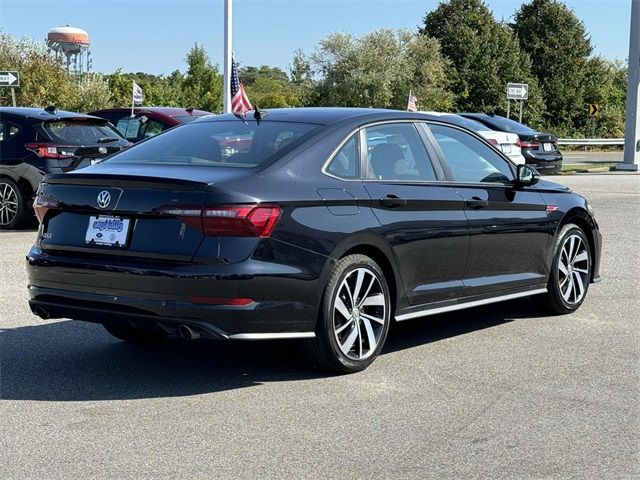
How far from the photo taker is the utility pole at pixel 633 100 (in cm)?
3000

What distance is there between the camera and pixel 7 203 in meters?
13.6

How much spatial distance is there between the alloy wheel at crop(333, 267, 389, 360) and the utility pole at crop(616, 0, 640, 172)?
25869 millimetres

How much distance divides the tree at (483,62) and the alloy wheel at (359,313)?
56.4 m

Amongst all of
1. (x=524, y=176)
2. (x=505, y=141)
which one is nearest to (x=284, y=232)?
(x=524, y=176)

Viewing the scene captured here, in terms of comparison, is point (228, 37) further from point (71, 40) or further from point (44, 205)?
point (71, 40)

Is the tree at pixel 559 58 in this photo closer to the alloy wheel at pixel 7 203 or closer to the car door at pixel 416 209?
the alloy wheel at pixel 7 203

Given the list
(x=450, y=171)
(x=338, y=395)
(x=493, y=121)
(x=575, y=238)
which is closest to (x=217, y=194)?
(x=338, y=395)

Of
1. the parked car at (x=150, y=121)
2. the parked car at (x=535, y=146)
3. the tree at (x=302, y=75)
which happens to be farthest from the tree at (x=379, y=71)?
the parked car at (x=150, y=121)

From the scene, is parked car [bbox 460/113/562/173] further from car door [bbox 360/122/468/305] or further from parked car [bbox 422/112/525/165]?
car door [bbox 360/122/468/305]

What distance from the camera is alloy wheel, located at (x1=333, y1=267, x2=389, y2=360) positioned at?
242 inches

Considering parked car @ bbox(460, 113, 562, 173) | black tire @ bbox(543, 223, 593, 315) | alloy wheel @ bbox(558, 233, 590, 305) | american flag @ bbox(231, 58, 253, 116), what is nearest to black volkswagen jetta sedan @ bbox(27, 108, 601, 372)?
black tire @ bbox(543, 223, 593, 315)

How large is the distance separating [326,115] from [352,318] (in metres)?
1.43

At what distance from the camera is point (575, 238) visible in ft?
27.4

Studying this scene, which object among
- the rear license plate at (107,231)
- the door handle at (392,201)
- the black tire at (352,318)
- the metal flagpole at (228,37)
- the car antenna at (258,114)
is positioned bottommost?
the black tire at (352,318)
